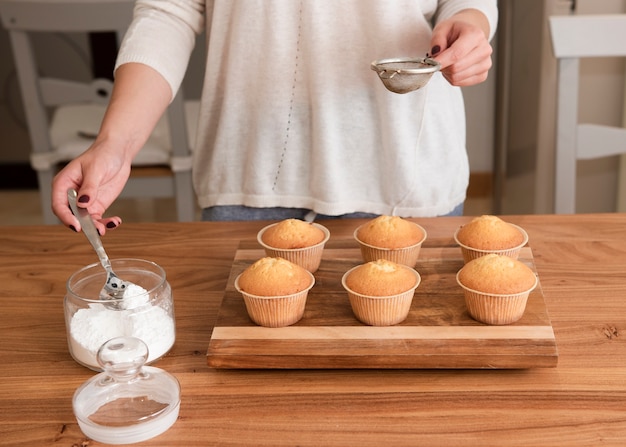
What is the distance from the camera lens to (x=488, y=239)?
1.10 meters

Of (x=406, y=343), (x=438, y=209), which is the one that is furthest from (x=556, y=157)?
(x=406, y=343)

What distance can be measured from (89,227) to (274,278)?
25 cm

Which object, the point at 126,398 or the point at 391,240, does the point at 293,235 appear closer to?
the point at 391,240

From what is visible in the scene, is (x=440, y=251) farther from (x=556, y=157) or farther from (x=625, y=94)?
(x=625, y=94)

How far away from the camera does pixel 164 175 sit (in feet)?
8.07

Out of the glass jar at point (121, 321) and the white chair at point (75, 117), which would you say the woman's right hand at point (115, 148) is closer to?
the glass jar at point (121, 321)

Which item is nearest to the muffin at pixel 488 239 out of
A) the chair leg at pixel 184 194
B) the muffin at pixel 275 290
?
the muffin at pixel 275 290

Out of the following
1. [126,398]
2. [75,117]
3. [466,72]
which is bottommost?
[75,117]

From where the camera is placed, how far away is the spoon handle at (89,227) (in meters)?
0.99

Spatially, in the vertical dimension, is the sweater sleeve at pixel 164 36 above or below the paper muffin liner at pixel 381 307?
above

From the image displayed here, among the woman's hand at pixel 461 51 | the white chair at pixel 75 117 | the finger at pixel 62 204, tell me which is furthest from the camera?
the white chair at pixel 75 117

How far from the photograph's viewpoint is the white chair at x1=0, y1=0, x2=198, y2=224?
2137 mm

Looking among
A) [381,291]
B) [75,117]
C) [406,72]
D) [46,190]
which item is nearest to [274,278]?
[381,291]

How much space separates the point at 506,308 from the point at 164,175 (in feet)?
5.59
